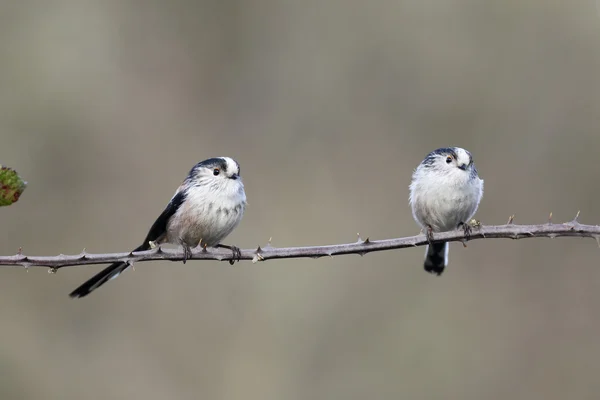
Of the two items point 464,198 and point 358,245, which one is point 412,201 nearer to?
point 464,198

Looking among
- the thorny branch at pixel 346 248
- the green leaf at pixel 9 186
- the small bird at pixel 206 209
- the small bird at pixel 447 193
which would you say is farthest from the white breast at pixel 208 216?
the green leaf at pixel 9 186

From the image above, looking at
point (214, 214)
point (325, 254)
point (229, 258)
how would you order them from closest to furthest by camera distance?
1. point (325, 254)
2. point (229, 258)
3. point (214, 214)

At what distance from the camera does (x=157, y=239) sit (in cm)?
615

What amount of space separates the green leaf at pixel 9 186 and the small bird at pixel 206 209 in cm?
330

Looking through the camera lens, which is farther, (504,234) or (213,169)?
(213,169)

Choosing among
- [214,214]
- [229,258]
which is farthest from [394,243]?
[214,214]

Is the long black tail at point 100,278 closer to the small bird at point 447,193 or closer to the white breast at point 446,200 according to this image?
the small bird at point 447,193

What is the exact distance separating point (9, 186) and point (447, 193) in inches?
174

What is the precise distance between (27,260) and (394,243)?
1.68 metres

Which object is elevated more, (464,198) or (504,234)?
(464,198)

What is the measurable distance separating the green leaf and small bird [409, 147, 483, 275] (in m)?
4.10

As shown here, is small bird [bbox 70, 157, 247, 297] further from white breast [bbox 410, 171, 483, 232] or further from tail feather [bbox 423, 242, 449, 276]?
tail feather [bbox 423, 242, 449, 276]

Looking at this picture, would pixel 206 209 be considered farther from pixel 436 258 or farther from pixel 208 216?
pixel 436 258

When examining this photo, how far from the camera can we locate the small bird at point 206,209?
5680mm
